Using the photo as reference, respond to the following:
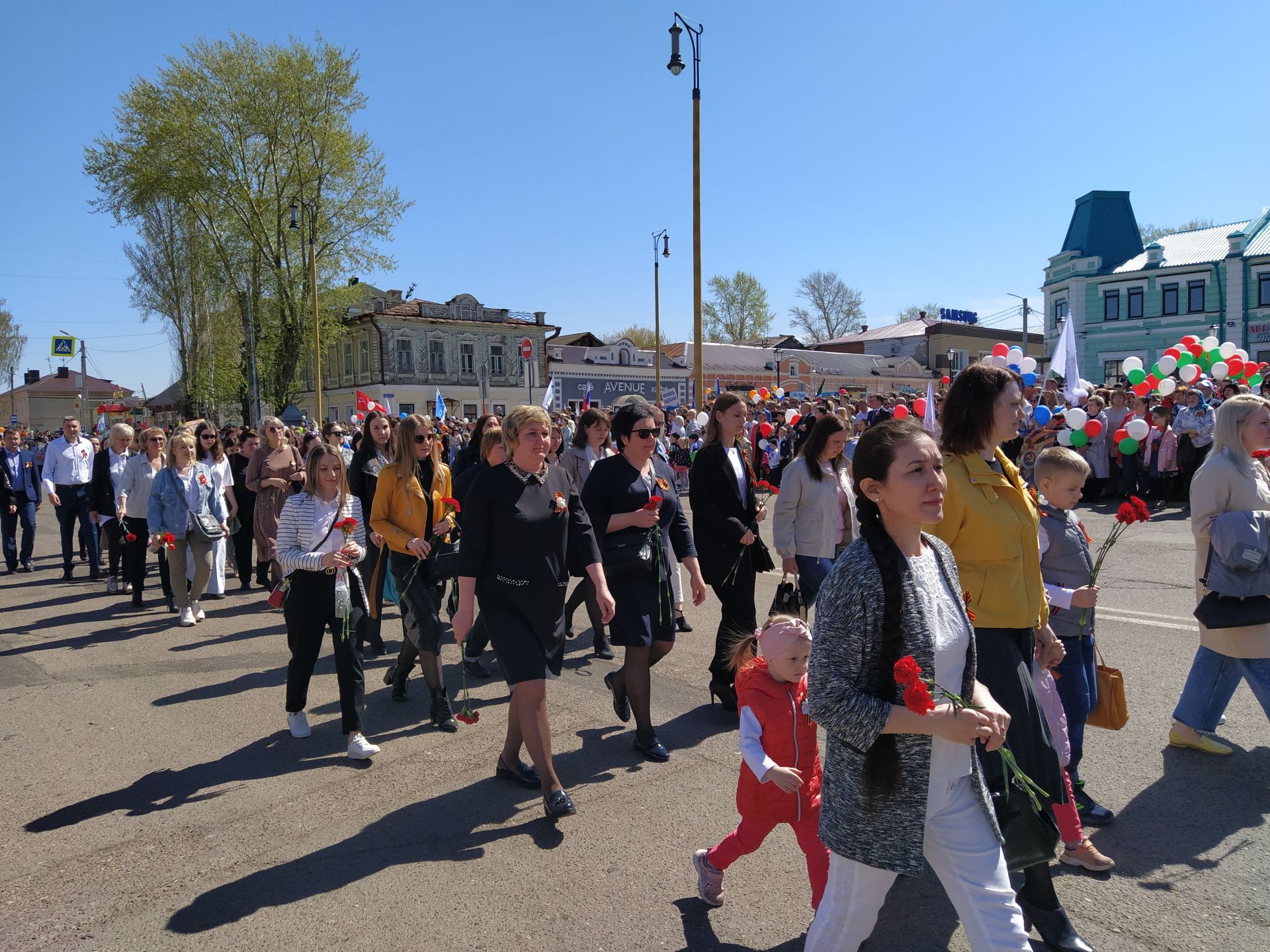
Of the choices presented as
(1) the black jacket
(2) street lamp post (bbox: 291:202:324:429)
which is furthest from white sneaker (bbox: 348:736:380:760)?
(2) street lamp post (bbox: 291:202:324:429)

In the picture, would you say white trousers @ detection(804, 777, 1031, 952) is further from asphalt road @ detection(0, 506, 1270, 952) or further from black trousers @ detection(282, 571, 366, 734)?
black trousers @ detection(282, 571, 366, 734)

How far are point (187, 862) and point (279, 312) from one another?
3707 centimetres

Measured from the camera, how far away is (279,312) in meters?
37.2

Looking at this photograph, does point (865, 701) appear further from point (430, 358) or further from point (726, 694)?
point (430, 358)

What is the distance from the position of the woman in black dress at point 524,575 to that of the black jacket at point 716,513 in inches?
51.7

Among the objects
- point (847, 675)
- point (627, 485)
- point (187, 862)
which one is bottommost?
point (187, 862)

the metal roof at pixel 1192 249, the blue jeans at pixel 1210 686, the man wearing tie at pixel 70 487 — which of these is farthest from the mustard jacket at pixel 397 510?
the metal roof at pixel 1192 249

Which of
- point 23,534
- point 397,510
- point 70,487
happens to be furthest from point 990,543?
point 23,534

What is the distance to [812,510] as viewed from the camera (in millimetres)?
5438

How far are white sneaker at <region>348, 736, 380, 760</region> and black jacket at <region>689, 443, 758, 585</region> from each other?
226 cm

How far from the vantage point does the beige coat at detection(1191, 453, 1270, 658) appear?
14.0 feet

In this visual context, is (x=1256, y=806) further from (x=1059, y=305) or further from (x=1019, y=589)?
(x=1059, y=305)

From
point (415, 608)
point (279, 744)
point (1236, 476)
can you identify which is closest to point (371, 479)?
point (415, 608)

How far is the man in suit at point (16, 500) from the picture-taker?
12.3 meters
